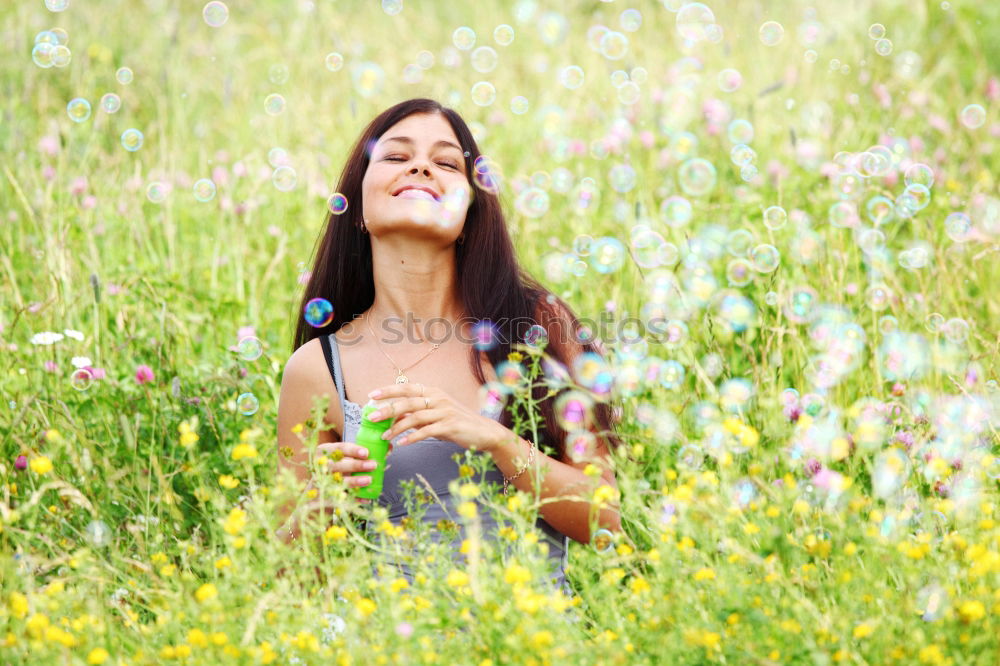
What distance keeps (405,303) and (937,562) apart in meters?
1.44

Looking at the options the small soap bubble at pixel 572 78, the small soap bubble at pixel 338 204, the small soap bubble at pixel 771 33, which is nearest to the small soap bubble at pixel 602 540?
the small soap bubble at pixel 338 204

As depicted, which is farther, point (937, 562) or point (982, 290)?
point (982, 290)

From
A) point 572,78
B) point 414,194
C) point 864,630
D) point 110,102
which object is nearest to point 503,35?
point 572,78

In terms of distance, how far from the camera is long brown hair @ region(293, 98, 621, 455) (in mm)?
2768

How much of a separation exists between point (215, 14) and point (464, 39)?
1.84m

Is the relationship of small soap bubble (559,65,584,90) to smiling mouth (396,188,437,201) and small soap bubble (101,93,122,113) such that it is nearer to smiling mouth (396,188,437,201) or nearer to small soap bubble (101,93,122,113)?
small soap bubble (101,93,122,113)

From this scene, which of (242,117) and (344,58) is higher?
(344,58)

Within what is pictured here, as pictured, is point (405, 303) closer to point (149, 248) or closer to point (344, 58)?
point (149, 248)

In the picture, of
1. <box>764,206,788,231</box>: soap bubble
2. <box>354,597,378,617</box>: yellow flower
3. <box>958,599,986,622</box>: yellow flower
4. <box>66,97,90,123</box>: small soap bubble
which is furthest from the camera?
<box>66,97,90,123</box>: small soap bubble

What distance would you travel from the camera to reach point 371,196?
8.65 feet

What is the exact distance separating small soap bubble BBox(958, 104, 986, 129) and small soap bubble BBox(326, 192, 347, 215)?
10.6 feet

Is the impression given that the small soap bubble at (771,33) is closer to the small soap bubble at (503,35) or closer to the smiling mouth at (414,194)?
the small soap bubble at (503,35)

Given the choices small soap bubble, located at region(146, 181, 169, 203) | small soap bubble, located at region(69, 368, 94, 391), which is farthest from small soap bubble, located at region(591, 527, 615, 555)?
small soap bubble, located at region(146, 181, 169, 203)

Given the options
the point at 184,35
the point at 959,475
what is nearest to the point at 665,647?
the point at 959,475
